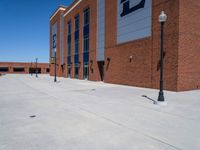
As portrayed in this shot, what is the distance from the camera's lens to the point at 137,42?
18.5m

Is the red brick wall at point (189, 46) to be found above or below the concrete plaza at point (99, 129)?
above

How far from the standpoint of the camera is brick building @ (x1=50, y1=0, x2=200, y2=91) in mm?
14547

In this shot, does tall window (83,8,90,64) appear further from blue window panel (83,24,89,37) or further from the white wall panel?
the white wall panel

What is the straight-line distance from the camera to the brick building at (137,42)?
14547 mm

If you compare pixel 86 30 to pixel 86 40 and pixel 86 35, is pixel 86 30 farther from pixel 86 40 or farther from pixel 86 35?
pixel 86 40

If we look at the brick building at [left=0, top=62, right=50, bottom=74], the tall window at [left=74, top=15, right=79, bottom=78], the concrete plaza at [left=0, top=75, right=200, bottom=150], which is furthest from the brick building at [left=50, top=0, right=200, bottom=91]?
the brick building at [left=0, top=62, right=50, bottom=74]

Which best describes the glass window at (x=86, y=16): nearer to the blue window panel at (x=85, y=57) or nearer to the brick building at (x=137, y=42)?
the brick building at (x=137, y=42)

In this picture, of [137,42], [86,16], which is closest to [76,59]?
[86,16]

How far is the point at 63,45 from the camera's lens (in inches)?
1674

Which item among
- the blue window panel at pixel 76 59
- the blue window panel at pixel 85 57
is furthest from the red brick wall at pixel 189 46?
the blue window panel at pixel 76 59

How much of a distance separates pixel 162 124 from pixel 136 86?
12.8 m

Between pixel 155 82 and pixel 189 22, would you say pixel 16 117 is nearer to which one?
pixel 155 82

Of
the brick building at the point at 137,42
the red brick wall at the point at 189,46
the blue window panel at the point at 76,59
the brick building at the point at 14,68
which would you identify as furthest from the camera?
the brick building at the point at 14,68

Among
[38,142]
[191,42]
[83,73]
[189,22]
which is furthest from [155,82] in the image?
[83,73]
